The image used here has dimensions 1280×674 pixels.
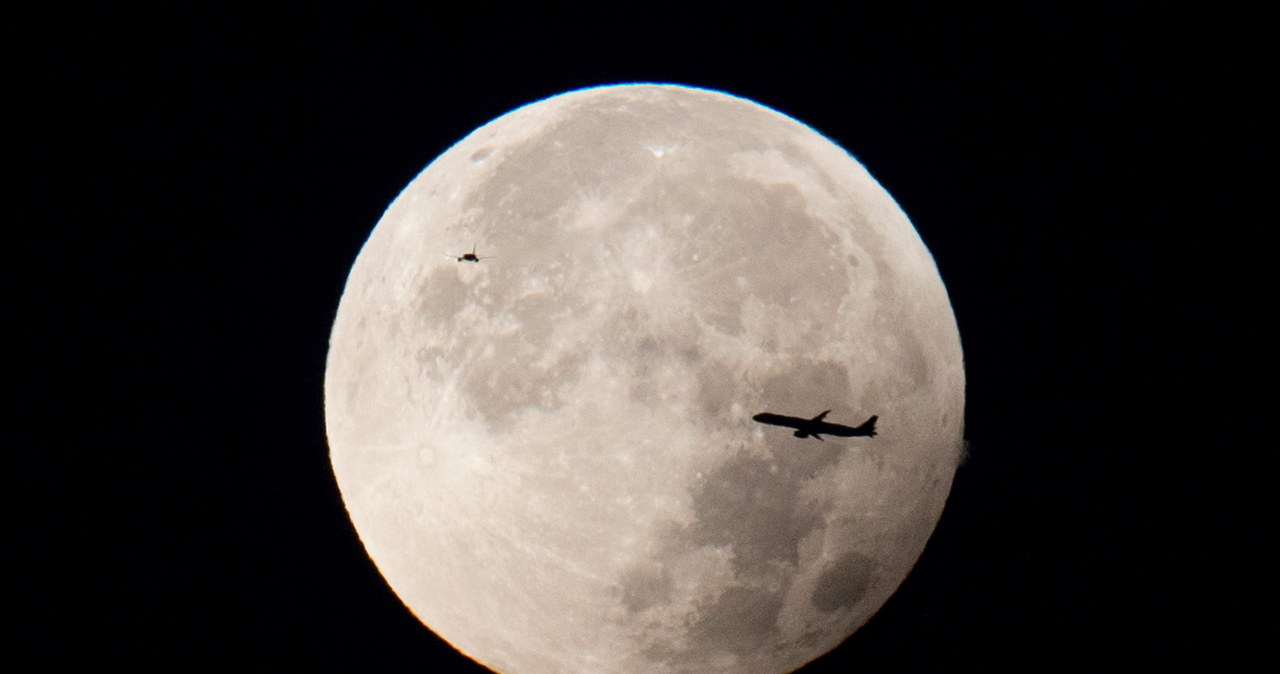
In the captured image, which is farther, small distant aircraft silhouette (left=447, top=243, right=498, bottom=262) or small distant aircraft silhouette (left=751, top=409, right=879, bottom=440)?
small distant aircraft silhouette (left=447, top=243, right=498, bottom=262)

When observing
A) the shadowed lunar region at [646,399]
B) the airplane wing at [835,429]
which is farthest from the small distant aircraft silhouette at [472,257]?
the airplane wing at [835,429]

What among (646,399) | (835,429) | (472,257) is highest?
(472,257)

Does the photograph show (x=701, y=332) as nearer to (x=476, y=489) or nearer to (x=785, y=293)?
(x=785, y=293)

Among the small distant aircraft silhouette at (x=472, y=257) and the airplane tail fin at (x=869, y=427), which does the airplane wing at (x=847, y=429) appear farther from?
the small distant aircraft silhouette at (x=472, y=257)

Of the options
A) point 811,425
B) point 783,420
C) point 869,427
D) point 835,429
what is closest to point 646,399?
point 783,420

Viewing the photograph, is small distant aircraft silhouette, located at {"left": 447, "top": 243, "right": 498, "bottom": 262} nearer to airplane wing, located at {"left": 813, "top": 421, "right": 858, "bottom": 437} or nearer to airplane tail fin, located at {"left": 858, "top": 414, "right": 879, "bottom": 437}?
airplane wing, located at {"left": 813, "top": 421, "right": 858, "bottom": 437}

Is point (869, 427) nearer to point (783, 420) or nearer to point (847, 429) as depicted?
point (847, 429)

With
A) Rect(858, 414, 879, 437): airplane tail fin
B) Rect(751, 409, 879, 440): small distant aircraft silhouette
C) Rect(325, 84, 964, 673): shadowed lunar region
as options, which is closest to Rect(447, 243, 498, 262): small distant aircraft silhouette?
Rect(325, 84, 964, 673): shadowed lunar region
